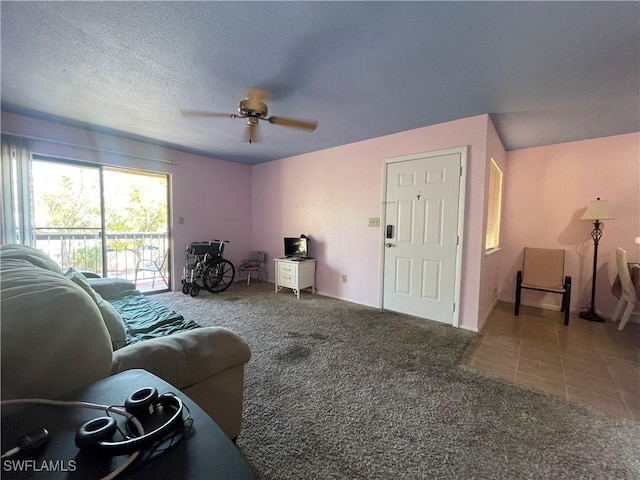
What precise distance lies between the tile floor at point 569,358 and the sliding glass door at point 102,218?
191 inches

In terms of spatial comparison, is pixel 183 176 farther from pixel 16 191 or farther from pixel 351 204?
pixel 351 204

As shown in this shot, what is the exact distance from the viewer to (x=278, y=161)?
500cm

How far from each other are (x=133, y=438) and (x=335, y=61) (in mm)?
2289

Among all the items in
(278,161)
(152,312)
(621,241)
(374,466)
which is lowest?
(374,466)

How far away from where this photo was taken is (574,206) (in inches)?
145

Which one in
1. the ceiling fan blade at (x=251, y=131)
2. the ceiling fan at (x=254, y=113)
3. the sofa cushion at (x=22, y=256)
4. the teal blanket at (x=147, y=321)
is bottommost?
the teal blanket at (x=147, y=321)

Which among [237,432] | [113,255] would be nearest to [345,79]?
[237,432]

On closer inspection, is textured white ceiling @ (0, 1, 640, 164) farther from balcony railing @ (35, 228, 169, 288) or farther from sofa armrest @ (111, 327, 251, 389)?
sofa armrest @ (111, 327, 251, 389)

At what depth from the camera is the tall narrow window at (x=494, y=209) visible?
3420 millimetres

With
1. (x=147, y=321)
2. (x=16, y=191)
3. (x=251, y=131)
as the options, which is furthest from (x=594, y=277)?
(x=16, y=191)

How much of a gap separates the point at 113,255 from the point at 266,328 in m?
3.49

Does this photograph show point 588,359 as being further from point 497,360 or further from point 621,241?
point 621,241

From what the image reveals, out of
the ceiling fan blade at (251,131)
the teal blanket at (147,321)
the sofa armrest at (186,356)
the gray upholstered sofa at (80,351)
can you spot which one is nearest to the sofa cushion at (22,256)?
the gray upholstered sofa at (80,351)

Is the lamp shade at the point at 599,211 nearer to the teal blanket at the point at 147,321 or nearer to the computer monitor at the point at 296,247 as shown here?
the computer monitor at the point at 296,247
